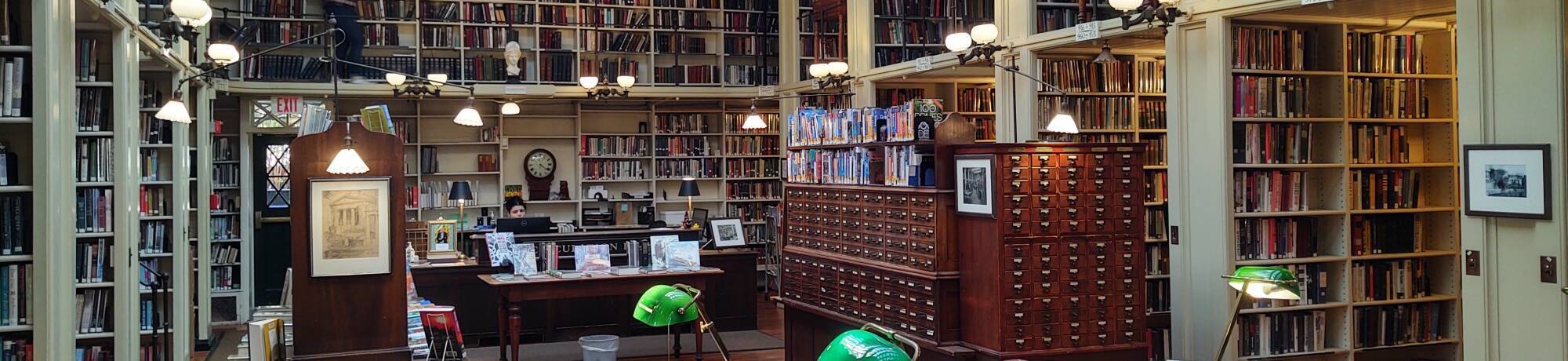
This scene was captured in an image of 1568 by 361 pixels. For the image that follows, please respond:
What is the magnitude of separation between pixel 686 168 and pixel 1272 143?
7.90 m

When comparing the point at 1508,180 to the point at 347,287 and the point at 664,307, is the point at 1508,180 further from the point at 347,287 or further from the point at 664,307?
A: the point at 347,287

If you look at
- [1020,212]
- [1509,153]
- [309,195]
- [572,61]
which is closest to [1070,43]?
[1020,212]

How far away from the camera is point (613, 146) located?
42.5 ft

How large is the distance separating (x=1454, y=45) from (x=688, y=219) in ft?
22.4

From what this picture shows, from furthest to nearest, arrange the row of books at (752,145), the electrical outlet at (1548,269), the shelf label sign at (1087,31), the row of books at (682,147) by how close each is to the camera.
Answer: the row of books at (752,145) < the row of books at (682,147) < the shelf label sign at (1087,31) < the electrical outlet at (1548,269)

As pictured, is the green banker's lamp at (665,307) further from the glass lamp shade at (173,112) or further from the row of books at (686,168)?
the row of books at (686,168)

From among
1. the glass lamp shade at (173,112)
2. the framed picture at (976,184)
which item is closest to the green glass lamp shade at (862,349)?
the framed picture at (976,184)

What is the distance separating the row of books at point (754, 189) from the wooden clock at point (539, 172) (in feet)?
6.78

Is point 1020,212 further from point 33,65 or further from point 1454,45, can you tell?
point 33,65

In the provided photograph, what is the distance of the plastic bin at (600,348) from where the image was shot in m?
8.16

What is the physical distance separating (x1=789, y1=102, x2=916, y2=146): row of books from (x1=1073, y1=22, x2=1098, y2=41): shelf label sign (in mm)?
1191

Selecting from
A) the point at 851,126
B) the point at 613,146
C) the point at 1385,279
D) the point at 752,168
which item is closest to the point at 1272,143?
the point at 1385,279

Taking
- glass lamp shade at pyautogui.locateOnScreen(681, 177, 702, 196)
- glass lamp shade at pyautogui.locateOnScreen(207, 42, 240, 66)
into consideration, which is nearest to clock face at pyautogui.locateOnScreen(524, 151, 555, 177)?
glass lamp shade at pyautogui.locateOnScreen(681, 177, 702, 196)

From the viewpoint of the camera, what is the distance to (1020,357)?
5938mm
